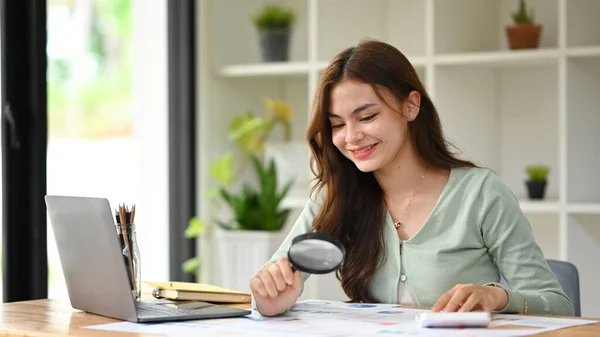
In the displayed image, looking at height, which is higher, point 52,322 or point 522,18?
point 522,18

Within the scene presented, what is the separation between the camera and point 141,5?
4.12 metres

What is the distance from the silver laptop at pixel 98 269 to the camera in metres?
1.83

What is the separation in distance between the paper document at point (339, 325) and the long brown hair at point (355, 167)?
293 millimetres

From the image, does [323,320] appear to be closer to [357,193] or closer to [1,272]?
[357,193]

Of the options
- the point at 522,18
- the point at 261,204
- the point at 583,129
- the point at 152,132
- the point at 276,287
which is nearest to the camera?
the point at 276,287

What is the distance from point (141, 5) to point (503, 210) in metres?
2.38

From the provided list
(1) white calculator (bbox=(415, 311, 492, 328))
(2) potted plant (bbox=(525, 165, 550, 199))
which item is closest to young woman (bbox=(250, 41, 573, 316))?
(1) white calculator (bbox=(415, 311, 492, 328))

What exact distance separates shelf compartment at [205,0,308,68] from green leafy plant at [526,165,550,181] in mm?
1176

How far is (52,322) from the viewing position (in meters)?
1.91

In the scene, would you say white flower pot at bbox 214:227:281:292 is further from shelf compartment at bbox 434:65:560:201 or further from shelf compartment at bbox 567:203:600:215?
shelf compartment at bbox 567:203:600:215

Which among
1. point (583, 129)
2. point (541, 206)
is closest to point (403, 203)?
point (541, 206)

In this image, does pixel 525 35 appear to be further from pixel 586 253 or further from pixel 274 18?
pixel 274 18

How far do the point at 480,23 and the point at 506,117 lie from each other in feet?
1.27

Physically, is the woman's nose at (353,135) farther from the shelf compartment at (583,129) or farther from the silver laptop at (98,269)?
the shelf compartment at (583,129)
